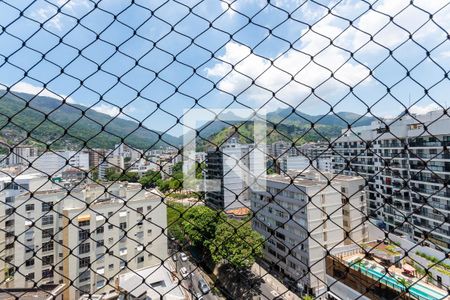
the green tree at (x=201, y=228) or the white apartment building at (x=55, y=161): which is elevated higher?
the white apartment building at (x=55, y=161)

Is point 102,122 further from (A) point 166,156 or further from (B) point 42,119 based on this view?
(A) point 166,156

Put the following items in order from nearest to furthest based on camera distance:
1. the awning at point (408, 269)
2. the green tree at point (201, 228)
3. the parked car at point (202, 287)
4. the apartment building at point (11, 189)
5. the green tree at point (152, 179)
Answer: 1. the apartment building at point (11, 189)
2. the green tree at point (152, 179)
3. the green tree at point (201, 228)
4. the parked car at point (202, 287)
5. the awning at point (408, 269)

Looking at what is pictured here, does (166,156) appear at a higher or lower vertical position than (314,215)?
higher

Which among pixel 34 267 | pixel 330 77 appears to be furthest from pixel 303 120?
pixel 34 267

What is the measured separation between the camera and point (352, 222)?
8.25 meters

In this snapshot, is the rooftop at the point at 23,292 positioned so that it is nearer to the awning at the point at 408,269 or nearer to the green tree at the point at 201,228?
the green tree at the point at 201,228

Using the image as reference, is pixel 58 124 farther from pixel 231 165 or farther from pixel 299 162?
pixel 299 162

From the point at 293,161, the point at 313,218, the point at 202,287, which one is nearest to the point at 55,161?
the point at 293,161

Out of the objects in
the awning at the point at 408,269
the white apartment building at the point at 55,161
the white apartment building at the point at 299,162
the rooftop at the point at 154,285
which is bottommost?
the awning at the point at 408,269

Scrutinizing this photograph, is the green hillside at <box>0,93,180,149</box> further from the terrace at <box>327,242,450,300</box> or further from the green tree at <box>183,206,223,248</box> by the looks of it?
the terrace at <box>327,242,450,300</box>

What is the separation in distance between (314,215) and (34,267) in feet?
23.2

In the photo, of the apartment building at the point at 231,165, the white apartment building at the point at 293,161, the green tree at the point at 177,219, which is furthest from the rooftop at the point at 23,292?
the white apartment building at the point at 293,161

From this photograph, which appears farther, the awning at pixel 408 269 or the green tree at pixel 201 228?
the awning at pixel 408 269

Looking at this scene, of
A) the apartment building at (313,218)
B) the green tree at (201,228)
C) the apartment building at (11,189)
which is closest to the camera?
the apartment building at (11,189)
